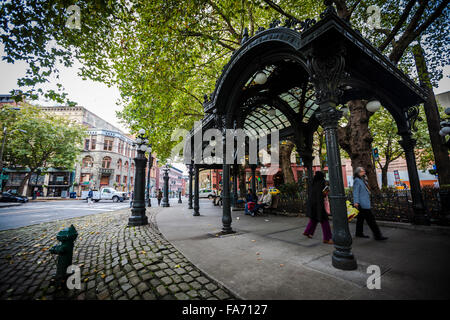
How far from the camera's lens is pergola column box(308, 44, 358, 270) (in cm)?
314

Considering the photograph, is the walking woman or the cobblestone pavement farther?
the walking woman

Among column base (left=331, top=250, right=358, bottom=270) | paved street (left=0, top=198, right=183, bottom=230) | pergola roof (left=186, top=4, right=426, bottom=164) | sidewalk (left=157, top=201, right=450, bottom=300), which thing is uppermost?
pergola roof (left=186, top=4, right=426, bottom=164)

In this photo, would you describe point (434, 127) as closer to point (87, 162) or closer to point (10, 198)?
point (10, 198)

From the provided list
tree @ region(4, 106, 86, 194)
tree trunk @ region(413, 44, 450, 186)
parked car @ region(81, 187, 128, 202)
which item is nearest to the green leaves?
tree @ region(4, 106, 86, 194)

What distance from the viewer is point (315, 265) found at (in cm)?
320

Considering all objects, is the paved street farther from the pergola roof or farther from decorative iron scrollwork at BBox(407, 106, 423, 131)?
decorative iron scrollwork at BBox(407, 106, 423, 131)

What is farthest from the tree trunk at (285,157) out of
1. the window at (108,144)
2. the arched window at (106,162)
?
the window at (108,144)

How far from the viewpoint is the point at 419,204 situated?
5770mm

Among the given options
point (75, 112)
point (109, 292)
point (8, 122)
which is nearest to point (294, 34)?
point (109, 292)

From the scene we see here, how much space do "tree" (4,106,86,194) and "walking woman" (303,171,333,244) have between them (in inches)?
1398

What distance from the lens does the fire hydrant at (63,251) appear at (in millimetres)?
2895
